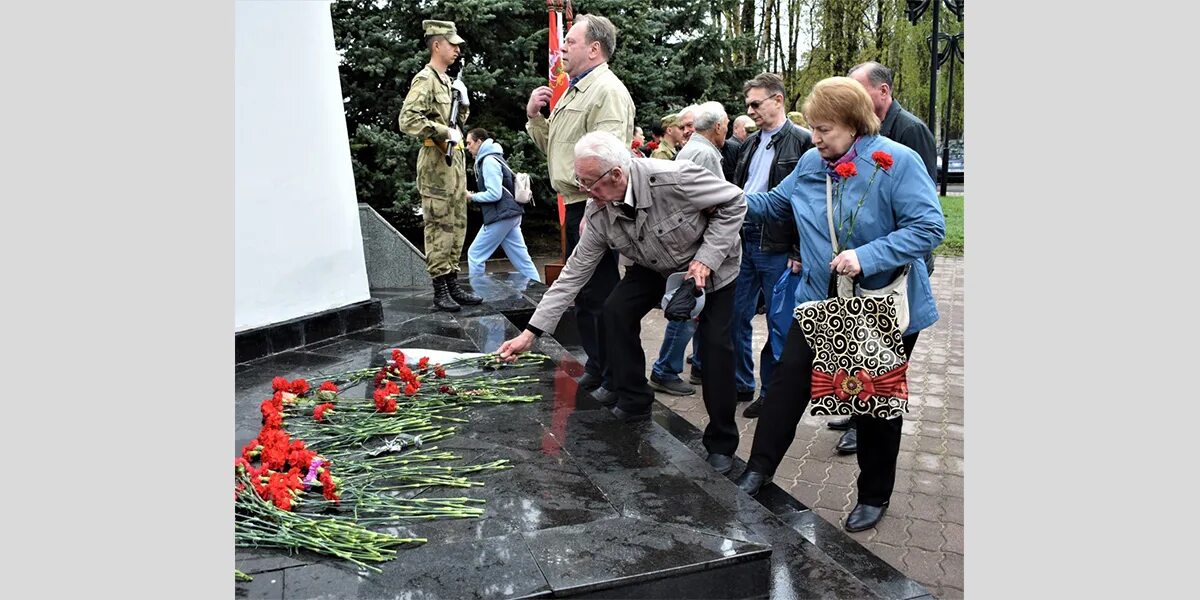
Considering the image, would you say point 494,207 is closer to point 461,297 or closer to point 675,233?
point 461,297

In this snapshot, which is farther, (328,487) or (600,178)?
(600,178)

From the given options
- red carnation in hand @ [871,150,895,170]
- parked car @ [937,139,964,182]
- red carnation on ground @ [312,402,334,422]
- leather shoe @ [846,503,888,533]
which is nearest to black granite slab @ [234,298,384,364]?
red carnation on ground @ [312,402,334,422]

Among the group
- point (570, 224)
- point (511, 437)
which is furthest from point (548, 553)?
point (570, 224)

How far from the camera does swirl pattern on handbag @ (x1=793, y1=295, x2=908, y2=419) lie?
3.35m

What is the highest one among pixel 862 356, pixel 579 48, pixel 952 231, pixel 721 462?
pixel 579 48

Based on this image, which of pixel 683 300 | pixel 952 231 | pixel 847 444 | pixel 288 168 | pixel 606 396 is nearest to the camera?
pixel 683 300

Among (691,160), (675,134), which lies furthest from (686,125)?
(691,160)

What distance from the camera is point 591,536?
9.32 ft

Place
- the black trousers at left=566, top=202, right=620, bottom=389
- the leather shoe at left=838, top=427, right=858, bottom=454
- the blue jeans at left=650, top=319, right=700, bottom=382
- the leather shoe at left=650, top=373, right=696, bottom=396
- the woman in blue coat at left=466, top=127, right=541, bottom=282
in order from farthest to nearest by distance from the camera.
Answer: the woman in blue coat at left=466, top=127, right=541, bottom=282
the leather shoe at left=650, top=373, right=696, bottom=396
the blue jeans at left=650, top=319, right=700, bottom=382
the black trousers at left=566, top=202, right=620, bottom=389
the leather shoe at left=838, top=427, right=858, bottom=454

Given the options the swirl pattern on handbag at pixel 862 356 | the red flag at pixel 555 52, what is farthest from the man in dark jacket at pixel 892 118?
the red flag at pixel 555 52

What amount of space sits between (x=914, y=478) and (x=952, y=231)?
45.8ft

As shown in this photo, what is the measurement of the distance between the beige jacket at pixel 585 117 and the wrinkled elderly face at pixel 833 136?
5.70ft

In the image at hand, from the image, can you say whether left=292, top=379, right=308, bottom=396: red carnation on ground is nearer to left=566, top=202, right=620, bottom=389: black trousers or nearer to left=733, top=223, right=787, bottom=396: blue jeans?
left=566, top=202, right=620, bottom=389: black trousers

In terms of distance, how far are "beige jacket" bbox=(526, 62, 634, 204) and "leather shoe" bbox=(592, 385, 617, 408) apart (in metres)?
1.06
